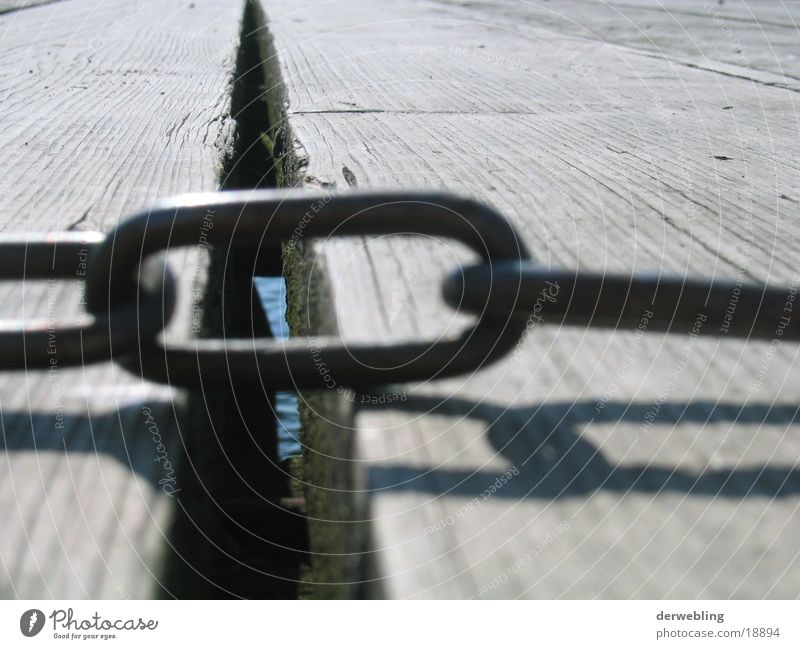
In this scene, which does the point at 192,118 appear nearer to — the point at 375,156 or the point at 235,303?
the point at 375,156

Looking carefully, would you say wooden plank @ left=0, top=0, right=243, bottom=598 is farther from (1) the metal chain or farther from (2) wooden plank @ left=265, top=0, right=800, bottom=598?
(2) wooden plank @ left=265, top=0, right=800, bottom=598

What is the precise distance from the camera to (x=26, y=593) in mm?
779

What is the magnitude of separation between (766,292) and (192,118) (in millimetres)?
1519

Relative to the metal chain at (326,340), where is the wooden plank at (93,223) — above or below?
below

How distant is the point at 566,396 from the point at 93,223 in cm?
84

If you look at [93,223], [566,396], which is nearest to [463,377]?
[566,396]

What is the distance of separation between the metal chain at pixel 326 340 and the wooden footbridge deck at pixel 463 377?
0.12 ft

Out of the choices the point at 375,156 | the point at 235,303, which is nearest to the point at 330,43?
the point at 375,156

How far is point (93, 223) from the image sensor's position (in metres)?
1.56

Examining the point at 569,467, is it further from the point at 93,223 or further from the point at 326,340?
the point at 93,223

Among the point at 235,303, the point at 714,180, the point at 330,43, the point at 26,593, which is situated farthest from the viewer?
the point at 330,43

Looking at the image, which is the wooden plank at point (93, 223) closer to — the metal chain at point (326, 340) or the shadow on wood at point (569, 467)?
the metal chain at point (326, 340)

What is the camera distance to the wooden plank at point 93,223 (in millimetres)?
808

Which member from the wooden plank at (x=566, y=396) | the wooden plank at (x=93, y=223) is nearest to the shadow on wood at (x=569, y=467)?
the wooden plank at (x=566, y=396)
